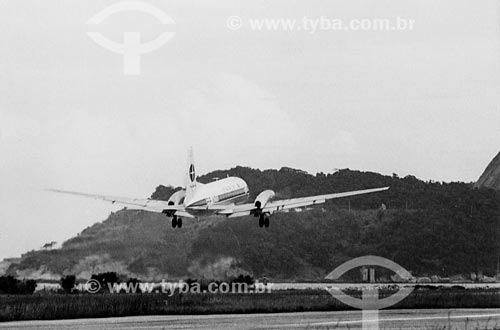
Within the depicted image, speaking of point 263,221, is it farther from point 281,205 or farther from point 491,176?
point 491,176

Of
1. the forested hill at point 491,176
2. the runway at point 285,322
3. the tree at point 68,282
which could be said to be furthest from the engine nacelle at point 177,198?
the forested hill at point 491,176

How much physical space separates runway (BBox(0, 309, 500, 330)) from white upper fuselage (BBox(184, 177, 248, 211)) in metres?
14.7

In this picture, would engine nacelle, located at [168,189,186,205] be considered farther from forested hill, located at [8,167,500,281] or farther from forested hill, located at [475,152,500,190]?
forested hill, located at [475,152,500,190]

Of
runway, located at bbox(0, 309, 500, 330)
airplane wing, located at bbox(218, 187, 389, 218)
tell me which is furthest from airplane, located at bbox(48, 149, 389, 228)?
runway, located at bbox(0, 309, 500, 330)

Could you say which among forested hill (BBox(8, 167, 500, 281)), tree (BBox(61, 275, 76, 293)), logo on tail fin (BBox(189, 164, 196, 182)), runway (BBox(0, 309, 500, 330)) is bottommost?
runway (BBox(0, 309, 500, 330))

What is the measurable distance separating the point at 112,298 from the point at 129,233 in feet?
30.6

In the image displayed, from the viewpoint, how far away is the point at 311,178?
94000 mm

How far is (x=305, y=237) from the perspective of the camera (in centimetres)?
8756

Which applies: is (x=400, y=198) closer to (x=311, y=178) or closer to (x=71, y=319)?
(x=311, y=178)

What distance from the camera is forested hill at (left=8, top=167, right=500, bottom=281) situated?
264 feet

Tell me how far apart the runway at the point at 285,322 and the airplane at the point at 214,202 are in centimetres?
1497

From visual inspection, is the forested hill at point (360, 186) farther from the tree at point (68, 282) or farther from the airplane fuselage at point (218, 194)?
the tree at point (68, 282)

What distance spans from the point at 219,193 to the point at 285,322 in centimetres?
2390

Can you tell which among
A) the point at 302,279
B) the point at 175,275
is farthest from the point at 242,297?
the point at 302,279
